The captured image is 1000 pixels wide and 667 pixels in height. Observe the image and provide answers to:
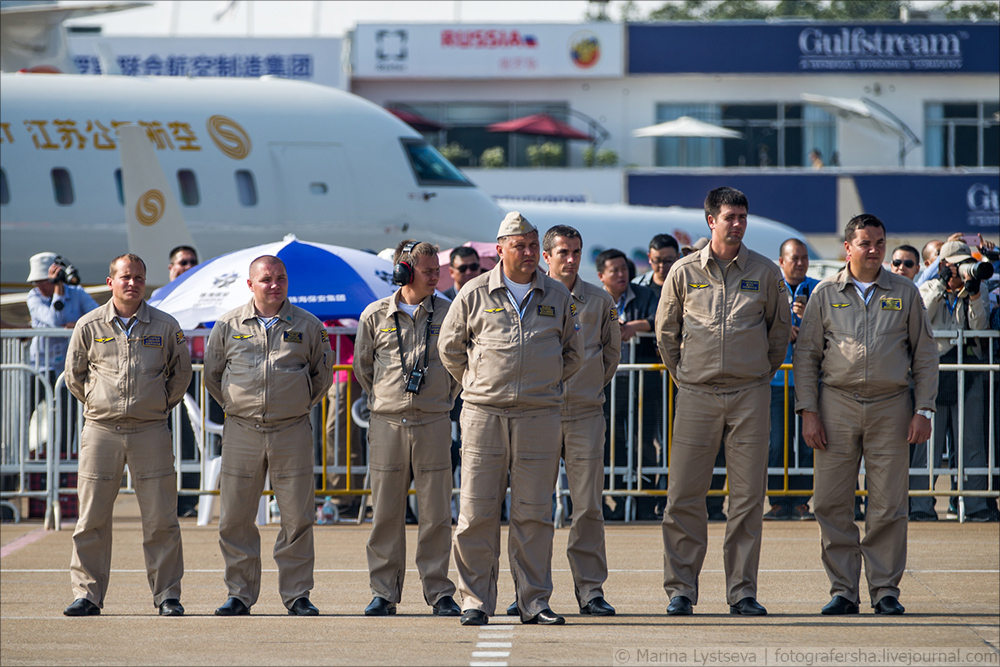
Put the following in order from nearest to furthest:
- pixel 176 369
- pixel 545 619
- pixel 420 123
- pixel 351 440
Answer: pixel 545 619 → pixel 176 369 → pixel 351 440 → pixel 420 123

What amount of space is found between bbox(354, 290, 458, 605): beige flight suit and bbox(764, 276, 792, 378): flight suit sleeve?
67.2 inches

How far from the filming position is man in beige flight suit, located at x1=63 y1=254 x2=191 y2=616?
6688 mm

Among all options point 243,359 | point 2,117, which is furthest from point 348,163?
point 243,359

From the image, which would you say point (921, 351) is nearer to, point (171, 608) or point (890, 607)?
point (890, 607)

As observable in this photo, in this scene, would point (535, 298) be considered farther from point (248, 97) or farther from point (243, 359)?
point (248, 97)

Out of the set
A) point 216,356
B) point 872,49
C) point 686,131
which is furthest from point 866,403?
point 872,49

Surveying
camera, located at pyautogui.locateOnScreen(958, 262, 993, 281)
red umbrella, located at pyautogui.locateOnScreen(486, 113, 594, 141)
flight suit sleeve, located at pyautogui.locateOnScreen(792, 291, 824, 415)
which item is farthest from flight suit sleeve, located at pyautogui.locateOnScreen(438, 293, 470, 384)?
red umbrella, located at pyautogui.locateOnScreen(486, 113, 594, 141)

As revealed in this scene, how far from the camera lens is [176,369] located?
22.7 feet

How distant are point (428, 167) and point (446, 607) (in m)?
11.1

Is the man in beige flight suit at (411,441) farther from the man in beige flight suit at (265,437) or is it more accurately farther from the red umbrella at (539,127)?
the red umbrella at (539,127)

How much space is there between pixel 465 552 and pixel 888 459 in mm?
2255

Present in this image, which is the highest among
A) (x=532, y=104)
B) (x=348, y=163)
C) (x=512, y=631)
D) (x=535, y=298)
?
(x=532, y=104)

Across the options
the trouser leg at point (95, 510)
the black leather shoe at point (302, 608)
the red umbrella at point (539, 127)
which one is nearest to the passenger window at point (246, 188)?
the trouser leg at point (95, 510)

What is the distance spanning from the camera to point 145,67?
3709 centimetres
